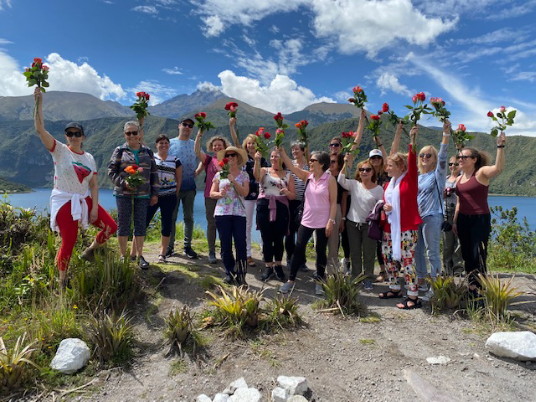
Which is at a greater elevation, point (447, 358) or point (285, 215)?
point (285, 215)

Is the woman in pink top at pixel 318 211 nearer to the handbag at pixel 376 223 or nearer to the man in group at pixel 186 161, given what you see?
the handbag at pixel 376 223

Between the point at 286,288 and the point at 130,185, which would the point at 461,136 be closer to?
the point at 286,288

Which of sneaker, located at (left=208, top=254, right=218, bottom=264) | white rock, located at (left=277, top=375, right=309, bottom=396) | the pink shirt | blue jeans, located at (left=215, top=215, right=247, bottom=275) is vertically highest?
the pink shirt

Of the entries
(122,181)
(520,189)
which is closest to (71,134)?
(122,181)

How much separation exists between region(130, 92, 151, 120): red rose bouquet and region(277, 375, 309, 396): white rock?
14.9 ft

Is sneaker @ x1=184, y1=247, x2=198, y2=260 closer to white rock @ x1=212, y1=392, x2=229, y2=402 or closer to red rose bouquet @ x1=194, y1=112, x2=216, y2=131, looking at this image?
red rose bouquet @ x1=194, y1=112, x2=216, y2=131

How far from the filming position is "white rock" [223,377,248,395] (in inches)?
109

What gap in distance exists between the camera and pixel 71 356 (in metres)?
3.06

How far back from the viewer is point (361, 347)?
340 centimetres

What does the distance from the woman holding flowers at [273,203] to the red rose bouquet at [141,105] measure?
2127 mm

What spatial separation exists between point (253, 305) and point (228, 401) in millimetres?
1109

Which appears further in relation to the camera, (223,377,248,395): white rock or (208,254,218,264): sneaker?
(208,254,218,264): sneaker

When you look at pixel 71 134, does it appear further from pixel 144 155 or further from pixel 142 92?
pixel 142 92

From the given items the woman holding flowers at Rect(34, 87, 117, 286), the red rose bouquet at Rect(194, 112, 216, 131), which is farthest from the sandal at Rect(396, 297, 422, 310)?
the woman holding flowers at Rect(34, 87, 117, 286)
